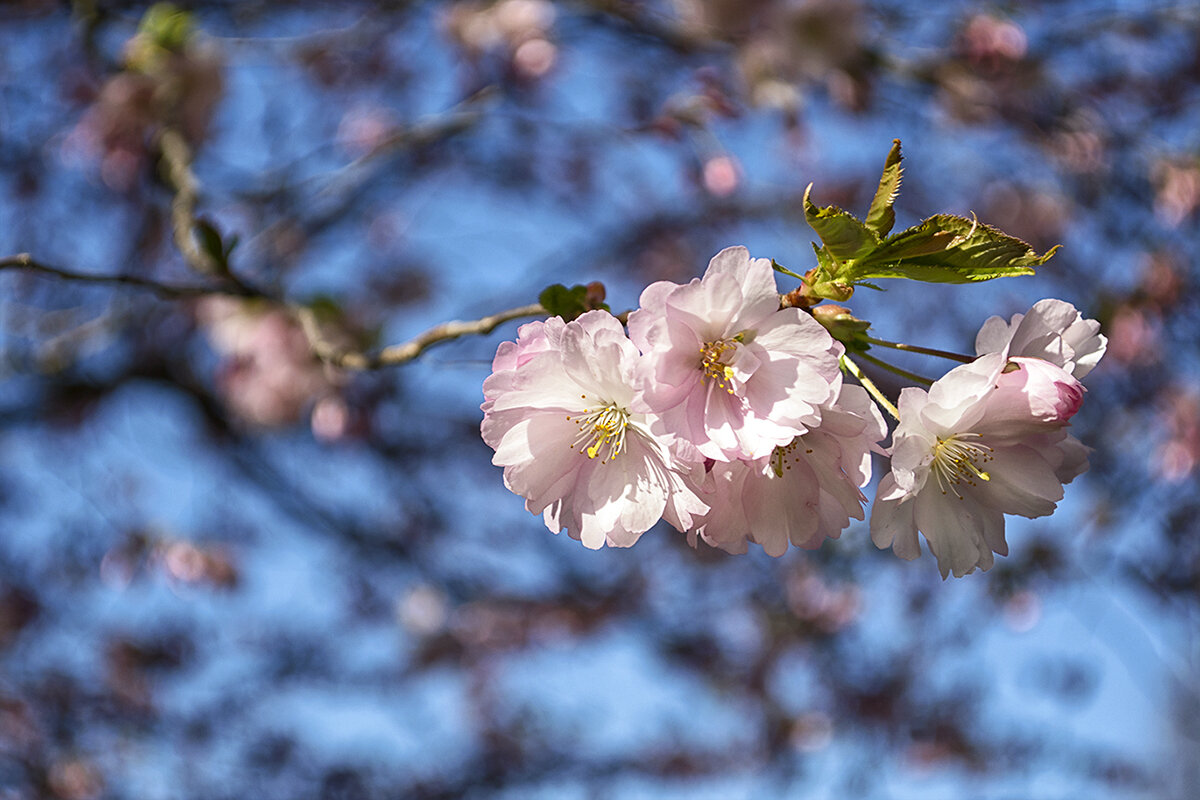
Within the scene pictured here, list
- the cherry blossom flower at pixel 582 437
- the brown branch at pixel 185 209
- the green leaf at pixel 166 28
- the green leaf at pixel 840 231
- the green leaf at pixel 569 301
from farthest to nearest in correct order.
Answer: the green leaf at pixel 166 28 → the brown branch at pixel 185 209 → the green leaf at pixel 569 301 → the cherry blossom flower at pixel 582 437 → the green leaf at pixel 840 231

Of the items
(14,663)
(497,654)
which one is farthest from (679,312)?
(497,654)

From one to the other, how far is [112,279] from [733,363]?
1.03 m

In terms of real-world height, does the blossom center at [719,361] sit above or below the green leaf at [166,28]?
above

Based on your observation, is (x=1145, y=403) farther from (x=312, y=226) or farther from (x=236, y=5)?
(x=236, y=5)

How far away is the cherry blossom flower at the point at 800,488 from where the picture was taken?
3.08 feet

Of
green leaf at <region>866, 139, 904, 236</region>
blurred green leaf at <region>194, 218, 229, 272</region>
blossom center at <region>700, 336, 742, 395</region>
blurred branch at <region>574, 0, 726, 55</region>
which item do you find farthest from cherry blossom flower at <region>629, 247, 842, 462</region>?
blurred branch at <region>574, 0, 726, 55</region>

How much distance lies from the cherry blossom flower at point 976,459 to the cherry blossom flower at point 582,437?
0.25 metres

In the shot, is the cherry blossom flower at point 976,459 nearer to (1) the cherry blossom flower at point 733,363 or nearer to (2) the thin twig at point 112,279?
(1) the cherry blossom flower at point 733,363

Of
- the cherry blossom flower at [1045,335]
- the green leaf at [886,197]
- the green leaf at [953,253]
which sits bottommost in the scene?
the cherry blossom flower at [1045,335]

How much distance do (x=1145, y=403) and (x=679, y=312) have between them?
4.60m

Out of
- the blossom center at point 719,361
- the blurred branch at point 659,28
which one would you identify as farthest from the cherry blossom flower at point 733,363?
the blurred branch at point 659,28

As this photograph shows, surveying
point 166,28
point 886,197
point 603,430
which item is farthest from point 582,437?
point 166,28

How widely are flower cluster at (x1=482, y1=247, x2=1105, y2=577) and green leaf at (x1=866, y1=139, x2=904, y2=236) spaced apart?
0.38ft

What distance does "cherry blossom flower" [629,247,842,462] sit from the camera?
899 millimetres
